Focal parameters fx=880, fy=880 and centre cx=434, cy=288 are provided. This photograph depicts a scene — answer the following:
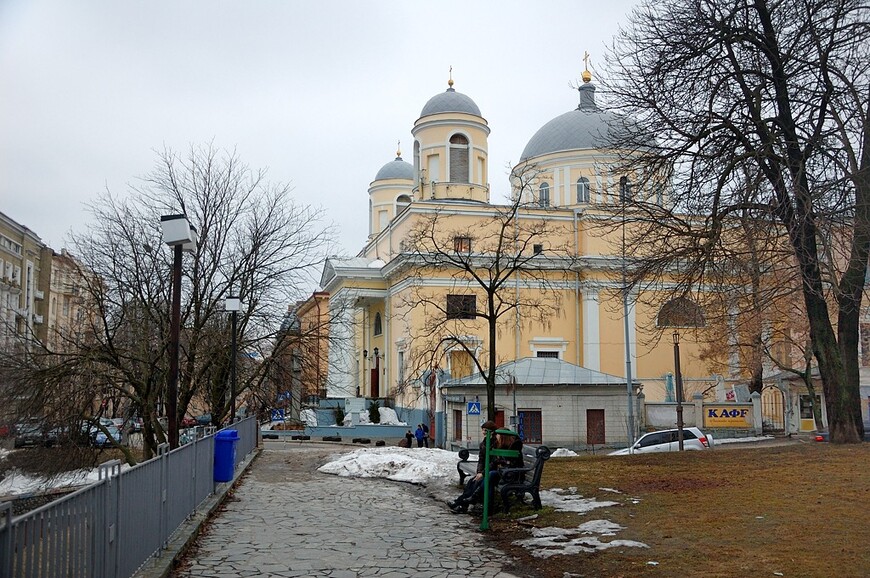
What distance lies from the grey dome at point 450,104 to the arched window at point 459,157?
172 cm

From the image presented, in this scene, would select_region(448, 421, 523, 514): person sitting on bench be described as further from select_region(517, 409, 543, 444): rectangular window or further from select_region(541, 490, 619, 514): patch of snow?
select_region(517, 409, 543, 444): rectangular window

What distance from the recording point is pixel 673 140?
56.9ft

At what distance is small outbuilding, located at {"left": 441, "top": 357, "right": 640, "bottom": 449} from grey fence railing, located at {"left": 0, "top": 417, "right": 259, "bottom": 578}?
83.0 feet

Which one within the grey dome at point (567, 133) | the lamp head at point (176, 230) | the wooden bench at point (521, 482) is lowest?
the wooden bench at point (521, 482)

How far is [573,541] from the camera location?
31.8 feet

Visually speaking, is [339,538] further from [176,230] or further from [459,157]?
[459,157]

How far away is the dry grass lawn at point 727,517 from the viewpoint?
8.08 m

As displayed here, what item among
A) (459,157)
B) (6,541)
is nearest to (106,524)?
(6,541)

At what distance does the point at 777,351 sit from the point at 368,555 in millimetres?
41348

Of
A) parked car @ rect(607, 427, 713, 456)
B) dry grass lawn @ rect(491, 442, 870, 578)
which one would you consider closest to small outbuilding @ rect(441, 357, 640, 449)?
parked car @ rect(607, 427, 713, 456)

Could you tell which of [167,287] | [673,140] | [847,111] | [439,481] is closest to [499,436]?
[439,481]

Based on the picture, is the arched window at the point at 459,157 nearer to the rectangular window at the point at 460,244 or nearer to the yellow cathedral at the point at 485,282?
the yellow cathedral at the point at 485,282

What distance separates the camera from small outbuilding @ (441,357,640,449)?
3622 cm

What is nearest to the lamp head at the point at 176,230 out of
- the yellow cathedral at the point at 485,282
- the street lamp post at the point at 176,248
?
the street lamp post at the point at 176,248
